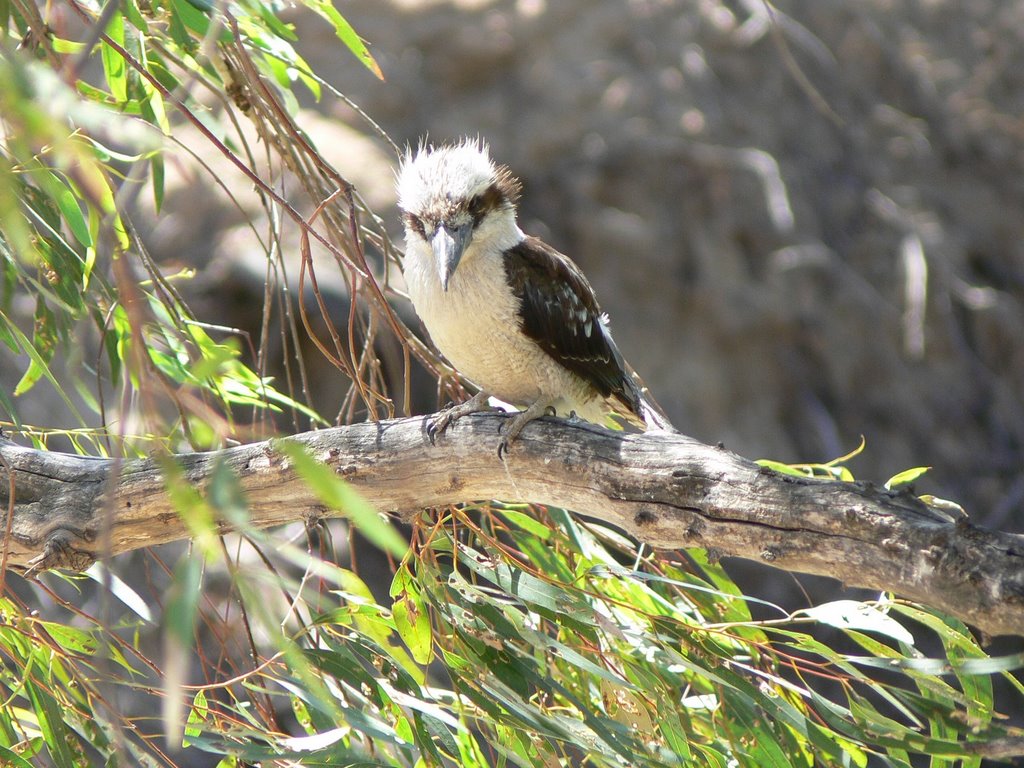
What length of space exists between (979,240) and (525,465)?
4.20 metres

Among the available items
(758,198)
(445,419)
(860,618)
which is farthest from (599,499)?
(758,198)

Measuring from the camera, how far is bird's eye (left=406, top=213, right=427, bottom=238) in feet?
6.63

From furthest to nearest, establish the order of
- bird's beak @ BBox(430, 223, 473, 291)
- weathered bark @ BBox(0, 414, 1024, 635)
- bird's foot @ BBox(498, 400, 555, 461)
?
bird's beak @ BBox(430, 223, 473, 291) < bird's foot @ BBox(498, 400, 555, 461) < weathered bark @ BBox(0, 414, 1024, 635)

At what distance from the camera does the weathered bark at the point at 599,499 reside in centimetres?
115

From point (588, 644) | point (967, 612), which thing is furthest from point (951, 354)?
point (967, 612)

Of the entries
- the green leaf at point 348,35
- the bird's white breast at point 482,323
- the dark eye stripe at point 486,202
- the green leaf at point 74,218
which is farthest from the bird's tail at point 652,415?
the green leaf at point 74,218

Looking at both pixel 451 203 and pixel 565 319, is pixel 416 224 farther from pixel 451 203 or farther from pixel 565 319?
pixel 565 319

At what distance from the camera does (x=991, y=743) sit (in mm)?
1196

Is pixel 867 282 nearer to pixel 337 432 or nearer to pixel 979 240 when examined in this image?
pixel 979 240

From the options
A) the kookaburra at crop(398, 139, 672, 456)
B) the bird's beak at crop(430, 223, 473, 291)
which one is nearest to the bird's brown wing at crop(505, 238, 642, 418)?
the kookaburra at crop(398, 139, 672, 456)

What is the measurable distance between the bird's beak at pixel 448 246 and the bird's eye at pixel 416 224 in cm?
6

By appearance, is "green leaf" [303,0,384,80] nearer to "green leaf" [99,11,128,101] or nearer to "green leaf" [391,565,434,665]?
"green leaf" [99,11,128,101]

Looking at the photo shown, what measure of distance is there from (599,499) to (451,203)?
0.73 meters

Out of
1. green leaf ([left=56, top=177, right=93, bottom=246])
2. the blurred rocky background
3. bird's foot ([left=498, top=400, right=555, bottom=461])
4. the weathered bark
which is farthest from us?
the blurred rocky background
